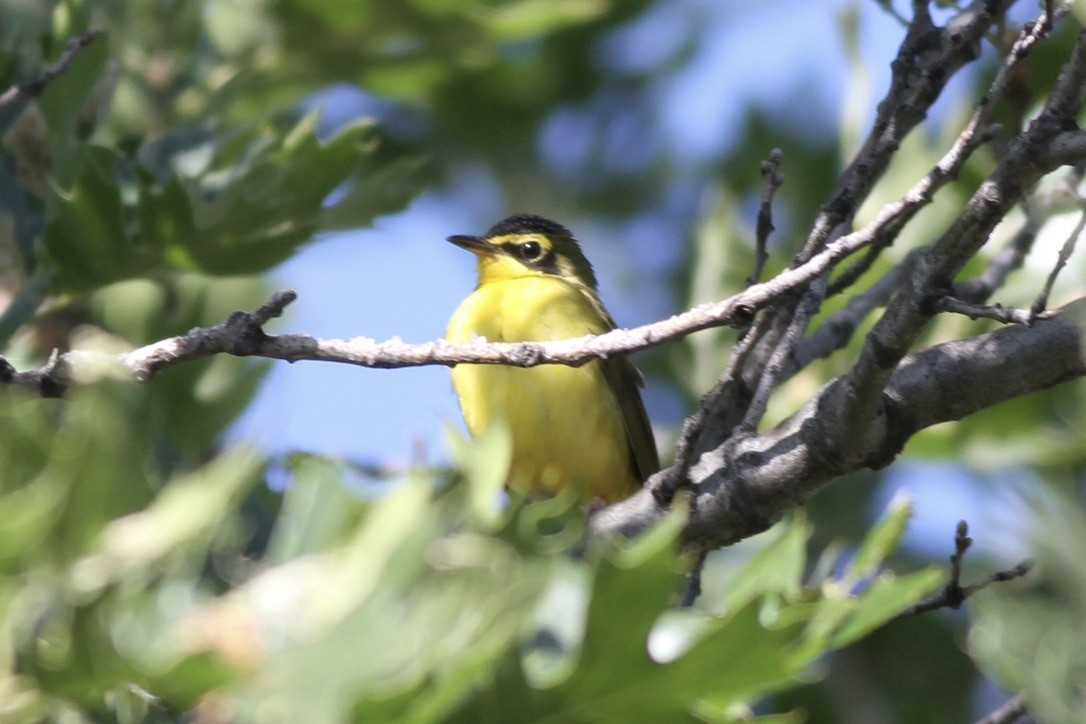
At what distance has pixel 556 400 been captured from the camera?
590cm

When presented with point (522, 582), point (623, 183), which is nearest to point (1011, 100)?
point (522, 582)

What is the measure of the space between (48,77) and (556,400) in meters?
2.59

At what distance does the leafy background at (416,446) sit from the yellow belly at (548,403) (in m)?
0.45

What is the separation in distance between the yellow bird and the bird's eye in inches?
18.9

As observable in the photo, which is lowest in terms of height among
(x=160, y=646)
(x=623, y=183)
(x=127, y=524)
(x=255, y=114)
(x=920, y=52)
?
(x=160, y=646)

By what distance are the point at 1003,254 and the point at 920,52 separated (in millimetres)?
829

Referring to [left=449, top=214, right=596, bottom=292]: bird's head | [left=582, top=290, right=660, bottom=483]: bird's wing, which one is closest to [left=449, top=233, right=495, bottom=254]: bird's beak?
[left=449, top=214, right=596, bottom=292]: bird's head

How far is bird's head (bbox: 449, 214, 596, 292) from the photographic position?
272 inches

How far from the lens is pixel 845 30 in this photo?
530 centimetres

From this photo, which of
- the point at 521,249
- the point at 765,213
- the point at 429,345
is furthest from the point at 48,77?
the point at 521,249

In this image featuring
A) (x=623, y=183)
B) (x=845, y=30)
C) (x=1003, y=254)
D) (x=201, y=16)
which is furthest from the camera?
(x=623, y=183)

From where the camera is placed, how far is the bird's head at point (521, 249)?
690 cm

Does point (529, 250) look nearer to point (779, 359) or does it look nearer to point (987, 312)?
point (779, 359)

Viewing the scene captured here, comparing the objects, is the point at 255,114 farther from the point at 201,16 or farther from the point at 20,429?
the point at 20,429
